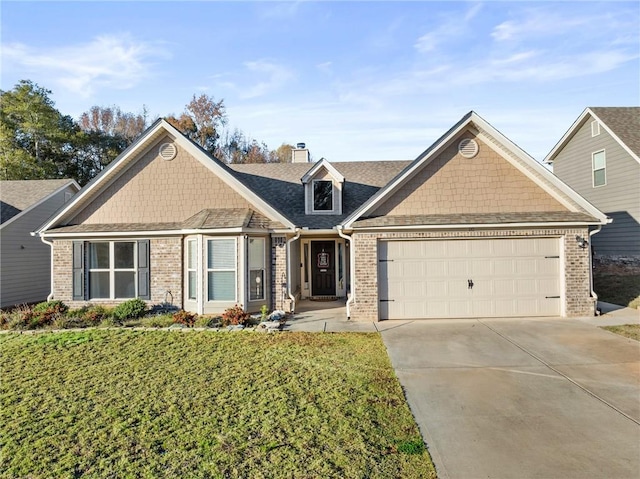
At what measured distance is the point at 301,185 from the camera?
1639 cm

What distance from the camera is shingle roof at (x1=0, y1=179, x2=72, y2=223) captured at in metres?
15.6

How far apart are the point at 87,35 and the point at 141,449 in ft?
36.8

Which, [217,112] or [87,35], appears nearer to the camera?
[87,35]

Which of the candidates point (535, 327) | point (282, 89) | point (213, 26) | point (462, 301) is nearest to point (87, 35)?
point (213, 26)

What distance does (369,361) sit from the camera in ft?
23.9

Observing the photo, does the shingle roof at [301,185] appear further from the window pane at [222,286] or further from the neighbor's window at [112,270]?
the neighbor's window at [112,270]

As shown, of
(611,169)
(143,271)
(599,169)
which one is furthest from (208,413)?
(599,169)

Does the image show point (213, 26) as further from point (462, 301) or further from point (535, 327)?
point (535, 327)

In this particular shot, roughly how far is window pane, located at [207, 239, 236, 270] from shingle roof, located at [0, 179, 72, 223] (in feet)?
32.7

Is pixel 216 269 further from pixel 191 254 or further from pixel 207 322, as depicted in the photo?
pixel 207 322

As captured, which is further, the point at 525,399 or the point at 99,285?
the point at 99,285

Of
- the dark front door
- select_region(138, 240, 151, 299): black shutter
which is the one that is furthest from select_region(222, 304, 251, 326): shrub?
the dark front door

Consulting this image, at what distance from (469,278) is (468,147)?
3945 mm

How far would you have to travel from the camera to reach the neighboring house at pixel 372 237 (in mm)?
10977
